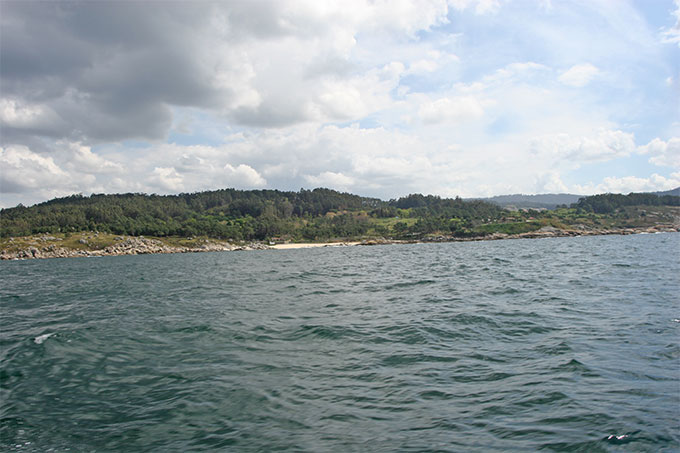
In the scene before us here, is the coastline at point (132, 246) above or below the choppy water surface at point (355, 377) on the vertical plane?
above

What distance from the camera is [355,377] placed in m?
10.6

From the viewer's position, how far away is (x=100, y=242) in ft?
520

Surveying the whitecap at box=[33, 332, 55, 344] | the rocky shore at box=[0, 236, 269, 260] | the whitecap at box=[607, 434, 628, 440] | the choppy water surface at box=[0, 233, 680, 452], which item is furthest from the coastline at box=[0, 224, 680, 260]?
the whitecap at box=[607, 434, 628, 440]

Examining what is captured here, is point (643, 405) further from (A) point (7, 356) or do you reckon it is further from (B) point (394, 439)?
(A) point (7, 356)

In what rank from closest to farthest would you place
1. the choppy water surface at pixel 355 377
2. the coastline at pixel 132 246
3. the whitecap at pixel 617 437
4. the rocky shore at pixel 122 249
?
the whitecap at pixel 617 437 < the choppy water surface at pixel 355 377 < the rocky shore at pixel 122 249 < the coastline at pixel 132 246

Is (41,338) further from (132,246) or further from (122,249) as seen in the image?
(132,246)

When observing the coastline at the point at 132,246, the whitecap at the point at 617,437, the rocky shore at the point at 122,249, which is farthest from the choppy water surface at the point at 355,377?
the coastline at the point at 132,246

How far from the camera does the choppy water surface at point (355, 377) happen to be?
740cm

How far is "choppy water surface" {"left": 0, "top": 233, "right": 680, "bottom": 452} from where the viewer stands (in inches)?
291

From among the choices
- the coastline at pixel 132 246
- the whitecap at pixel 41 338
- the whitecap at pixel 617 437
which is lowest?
the whitecap at pixel 617 437

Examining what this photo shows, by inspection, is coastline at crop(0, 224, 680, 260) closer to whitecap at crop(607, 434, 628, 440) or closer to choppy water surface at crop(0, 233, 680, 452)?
choppy water surface at crop(0, 233, 680, 452)

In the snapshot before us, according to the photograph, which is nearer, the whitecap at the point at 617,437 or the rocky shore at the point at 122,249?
the whitecap at the point at 617,437

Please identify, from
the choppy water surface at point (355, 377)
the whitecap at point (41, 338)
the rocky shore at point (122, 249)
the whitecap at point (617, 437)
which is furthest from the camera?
the rocky shore at point (122, 249)

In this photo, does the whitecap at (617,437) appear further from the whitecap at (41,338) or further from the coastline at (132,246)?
the coastline at (132,246)
